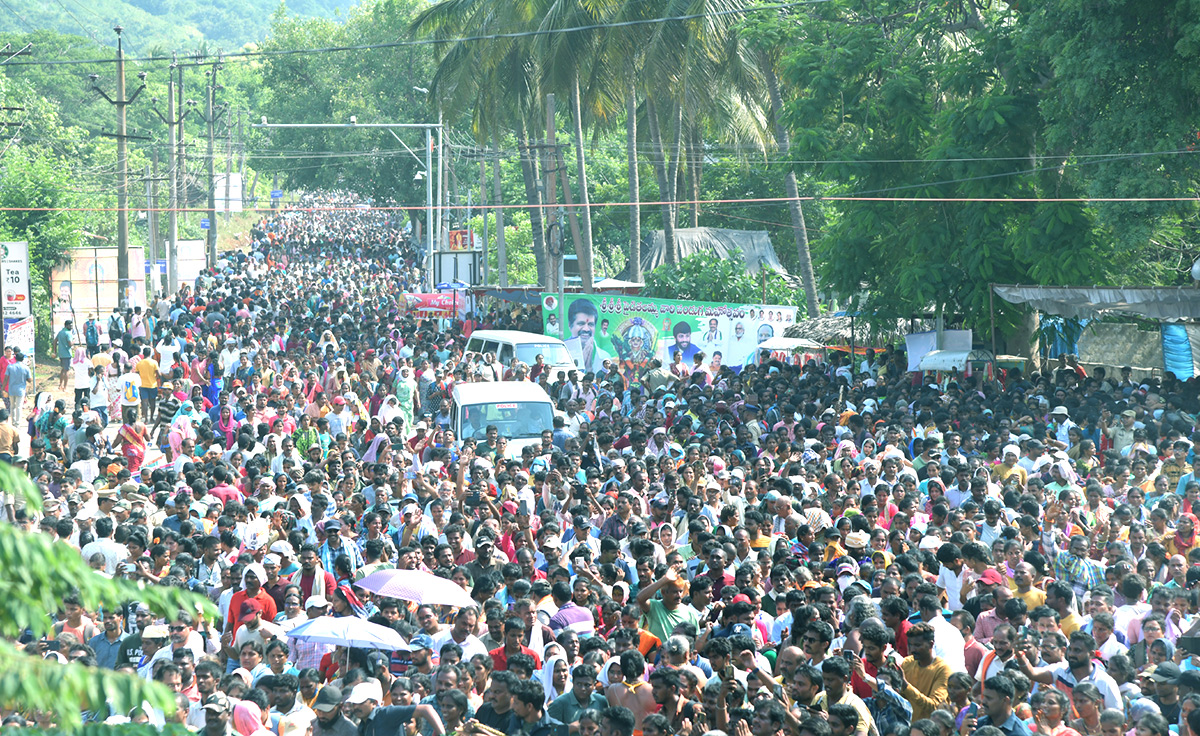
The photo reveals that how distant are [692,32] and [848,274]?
8.21 m

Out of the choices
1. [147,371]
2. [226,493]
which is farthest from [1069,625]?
[147,371]

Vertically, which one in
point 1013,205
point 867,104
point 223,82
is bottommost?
Answer: point 1013,205

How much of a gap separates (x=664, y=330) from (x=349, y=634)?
720 inches

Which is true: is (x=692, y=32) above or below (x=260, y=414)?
above

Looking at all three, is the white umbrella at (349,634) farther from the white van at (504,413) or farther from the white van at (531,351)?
the white van at (531,351)

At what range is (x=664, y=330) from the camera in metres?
25.3

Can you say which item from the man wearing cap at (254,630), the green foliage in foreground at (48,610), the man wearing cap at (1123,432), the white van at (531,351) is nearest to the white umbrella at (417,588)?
the man wearing cap at (254,630)

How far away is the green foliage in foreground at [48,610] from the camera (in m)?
2.58

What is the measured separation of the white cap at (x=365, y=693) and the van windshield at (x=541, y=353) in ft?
50.0

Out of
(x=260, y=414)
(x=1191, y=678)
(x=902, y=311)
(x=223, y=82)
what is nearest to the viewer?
(x=1191, y=678)

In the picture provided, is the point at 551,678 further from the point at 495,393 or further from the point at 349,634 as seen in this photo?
the point at 495,393

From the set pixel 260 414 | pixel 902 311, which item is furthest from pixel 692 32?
pixel 260 414

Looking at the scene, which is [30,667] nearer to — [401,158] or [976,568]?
[976,568]

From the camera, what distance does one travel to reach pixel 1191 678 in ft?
22.7
